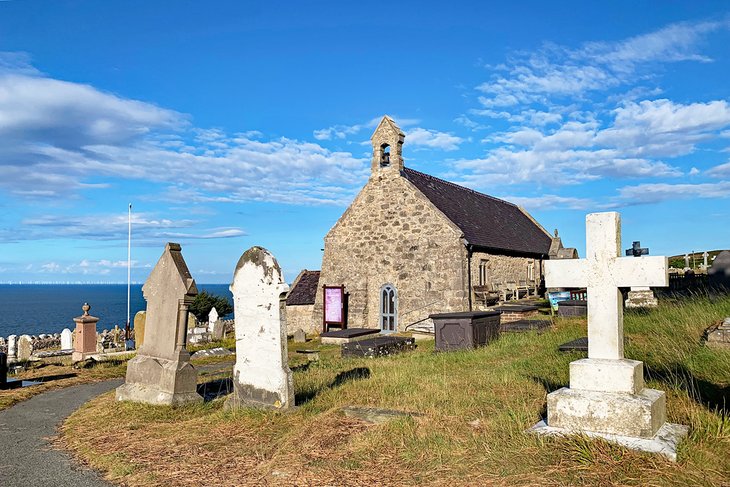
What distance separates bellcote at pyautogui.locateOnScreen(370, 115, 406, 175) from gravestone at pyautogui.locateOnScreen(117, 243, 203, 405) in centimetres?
1592

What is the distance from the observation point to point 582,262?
6152 millimetres

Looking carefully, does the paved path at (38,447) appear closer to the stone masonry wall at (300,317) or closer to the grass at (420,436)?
the grass at (420,436)

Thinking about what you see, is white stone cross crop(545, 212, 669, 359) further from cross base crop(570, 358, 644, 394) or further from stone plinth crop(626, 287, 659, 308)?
stone plinth crop(626, 287, 659, 308)

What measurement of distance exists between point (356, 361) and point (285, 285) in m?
5.76

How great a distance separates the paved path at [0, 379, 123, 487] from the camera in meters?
5.84

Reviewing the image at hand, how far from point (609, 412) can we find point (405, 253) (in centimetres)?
1835

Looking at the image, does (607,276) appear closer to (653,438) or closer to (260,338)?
(653,438)

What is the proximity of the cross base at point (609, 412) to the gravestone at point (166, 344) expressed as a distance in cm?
587

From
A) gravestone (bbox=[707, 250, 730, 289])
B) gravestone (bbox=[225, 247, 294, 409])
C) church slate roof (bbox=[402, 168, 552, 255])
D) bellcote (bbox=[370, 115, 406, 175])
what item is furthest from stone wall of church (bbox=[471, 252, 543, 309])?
gravestone (bbox=[225, 247, 294, 409])

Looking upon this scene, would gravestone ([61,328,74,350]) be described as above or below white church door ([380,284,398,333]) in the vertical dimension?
below

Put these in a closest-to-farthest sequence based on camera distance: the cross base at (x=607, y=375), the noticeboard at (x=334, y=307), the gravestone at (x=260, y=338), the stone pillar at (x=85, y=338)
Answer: the cross base at (x=607, y=375) → the gravestone at (x=260, y=338) → the stone pillar at (x=85, y=338) → the noticeboard at (x=334, y=307)

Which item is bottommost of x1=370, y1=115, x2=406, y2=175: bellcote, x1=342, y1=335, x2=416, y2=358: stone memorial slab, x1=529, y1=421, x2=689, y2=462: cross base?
x1=342, y1=335, x2=416, y2=358: stone memorial slab

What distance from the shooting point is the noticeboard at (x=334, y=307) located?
24.8 m

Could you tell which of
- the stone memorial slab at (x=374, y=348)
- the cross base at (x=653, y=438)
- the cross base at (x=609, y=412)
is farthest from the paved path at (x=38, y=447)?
the stone memorial slab at (x=374, y=348)
